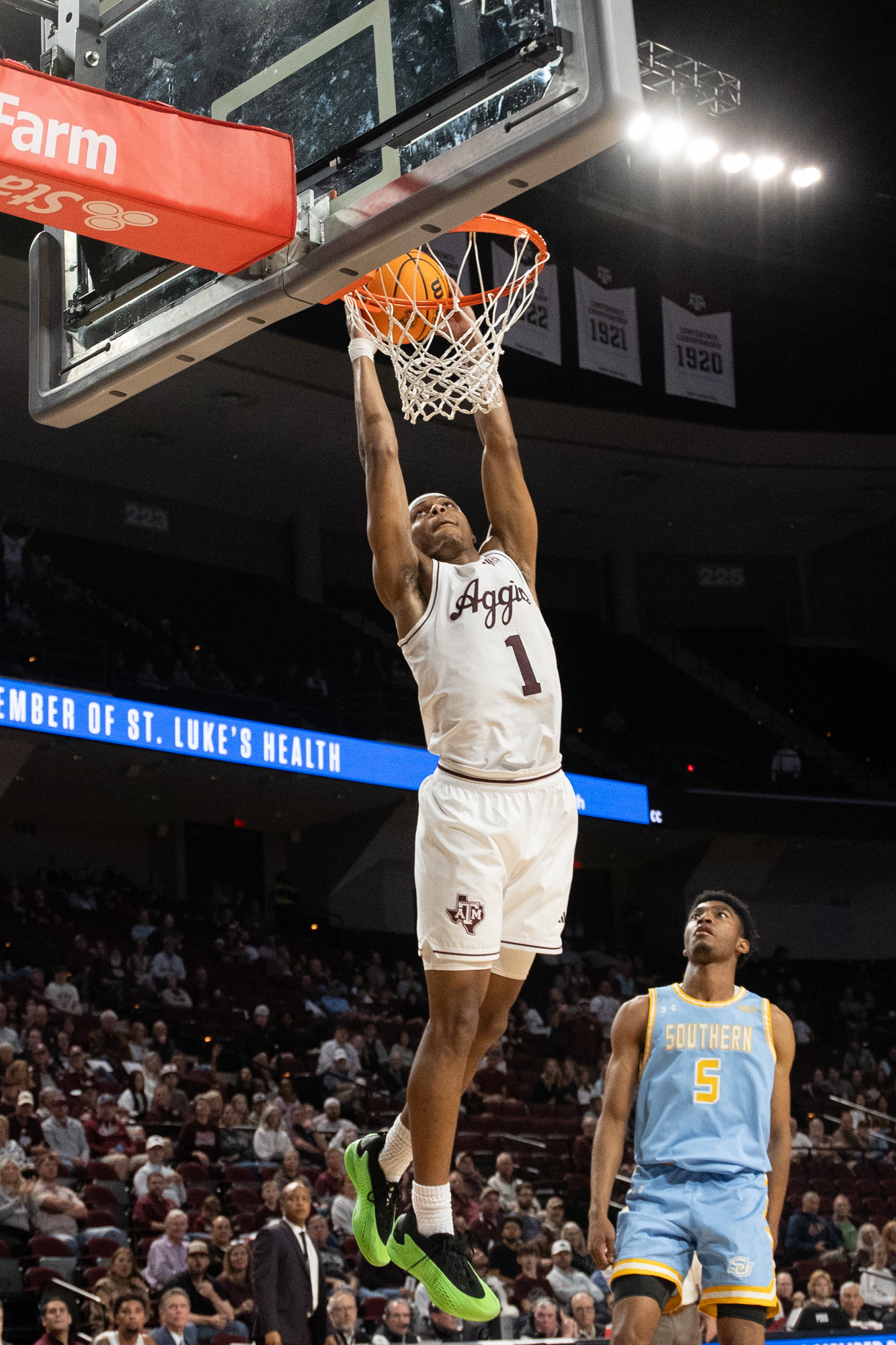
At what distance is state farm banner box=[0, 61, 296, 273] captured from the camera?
3559mm

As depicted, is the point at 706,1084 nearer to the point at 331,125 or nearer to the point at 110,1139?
the point at 331,125

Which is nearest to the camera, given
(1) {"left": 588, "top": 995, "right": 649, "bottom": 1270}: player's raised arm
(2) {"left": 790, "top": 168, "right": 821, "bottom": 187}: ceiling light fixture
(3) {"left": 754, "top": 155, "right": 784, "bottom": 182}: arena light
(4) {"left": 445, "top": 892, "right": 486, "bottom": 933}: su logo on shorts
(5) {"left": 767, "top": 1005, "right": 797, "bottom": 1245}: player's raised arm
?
(4) {"left": 445, "top": 892, "right": 486, "bottom": 933}: su logo on shorts

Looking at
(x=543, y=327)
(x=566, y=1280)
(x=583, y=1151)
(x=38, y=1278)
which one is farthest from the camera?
(x=543, y=327)

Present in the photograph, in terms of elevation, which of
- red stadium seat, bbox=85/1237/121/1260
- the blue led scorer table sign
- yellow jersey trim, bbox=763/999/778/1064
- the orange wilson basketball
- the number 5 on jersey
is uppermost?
the blue led scorer table sign

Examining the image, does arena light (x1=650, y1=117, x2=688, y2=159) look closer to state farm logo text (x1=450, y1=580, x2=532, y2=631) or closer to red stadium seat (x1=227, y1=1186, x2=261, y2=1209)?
red stadium seat (x1=227, y1=1186, x2=261, y2=1209)

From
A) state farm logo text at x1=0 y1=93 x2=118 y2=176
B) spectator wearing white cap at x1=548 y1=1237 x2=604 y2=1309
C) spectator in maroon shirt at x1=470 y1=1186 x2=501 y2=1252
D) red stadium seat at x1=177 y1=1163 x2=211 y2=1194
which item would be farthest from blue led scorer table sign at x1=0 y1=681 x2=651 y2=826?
state farm logo text at x1=0 y1=93 x2=118 y2=176

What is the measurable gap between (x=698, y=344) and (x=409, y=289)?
17488mm

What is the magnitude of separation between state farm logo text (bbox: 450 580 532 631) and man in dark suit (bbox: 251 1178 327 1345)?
5.10 meters

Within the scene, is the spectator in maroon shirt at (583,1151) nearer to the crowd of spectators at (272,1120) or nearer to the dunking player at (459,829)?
the crowd of spectators at (272,1120)

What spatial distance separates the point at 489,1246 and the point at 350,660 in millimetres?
11114

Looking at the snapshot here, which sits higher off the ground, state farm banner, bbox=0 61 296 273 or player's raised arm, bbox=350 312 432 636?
state farm banner, bbox=0 61 296 273

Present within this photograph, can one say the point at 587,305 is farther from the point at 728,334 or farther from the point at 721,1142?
the point at 721,1142

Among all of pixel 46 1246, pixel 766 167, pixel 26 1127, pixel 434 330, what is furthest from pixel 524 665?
pixel 766 167

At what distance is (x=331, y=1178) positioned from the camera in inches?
453
